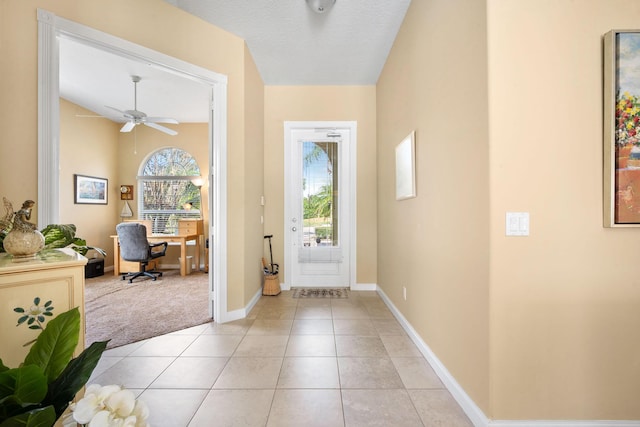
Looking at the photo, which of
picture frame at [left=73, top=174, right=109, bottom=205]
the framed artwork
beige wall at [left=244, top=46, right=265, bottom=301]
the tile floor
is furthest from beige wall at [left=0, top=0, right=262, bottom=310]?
picture frame at [left=73, top=174, right=109, bottom=205]

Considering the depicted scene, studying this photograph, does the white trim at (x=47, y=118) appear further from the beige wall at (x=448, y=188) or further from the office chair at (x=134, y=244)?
the office chair at (x=134, y=244)

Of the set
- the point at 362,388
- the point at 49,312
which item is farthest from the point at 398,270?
the point at 49,312

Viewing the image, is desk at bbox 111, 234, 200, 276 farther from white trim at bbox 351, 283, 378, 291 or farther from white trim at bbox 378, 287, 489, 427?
white trim at bbox 378, 287, 489, 427

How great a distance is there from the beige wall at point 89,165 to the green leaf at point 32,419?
217 inches

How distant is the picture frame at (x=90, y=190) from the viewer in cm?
487

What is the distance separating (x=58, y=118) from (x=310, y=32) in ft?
7.50

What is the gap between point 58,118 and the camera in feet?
6.53

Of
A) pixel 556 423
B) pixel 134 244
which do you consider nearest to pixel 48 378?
pixel 556 423

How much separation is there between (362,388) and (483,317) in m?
0.88

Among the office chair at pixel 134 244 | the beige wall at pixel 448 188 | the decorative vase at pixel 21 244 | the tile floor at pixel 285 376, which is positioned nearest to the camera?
the decorative vase at pixel 21 244

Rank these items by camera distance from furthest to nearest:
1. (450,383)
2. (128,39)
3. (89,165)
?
(89,165) → (128,39) → (450,383)

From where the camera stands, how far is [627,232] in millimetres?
1373

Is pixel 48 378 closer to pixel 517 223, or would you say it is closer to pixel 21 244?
pixel 21 244

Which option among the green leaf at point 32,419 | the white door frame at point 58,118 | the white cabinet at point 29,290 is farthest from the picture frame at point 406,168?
the green leaf at point 32,419
